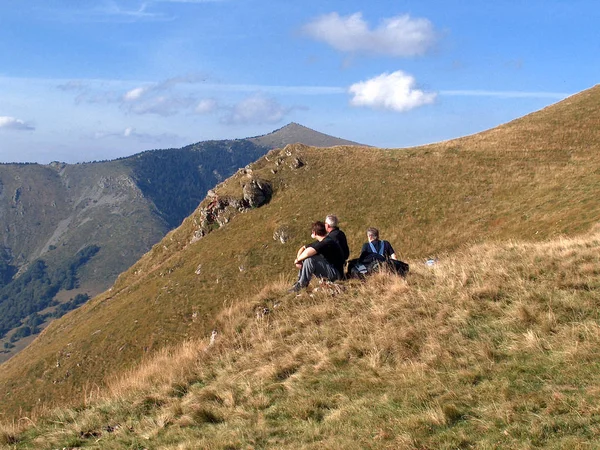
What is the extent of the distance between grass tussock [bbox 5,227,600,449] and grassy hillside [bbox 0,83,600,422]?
2581 centimetres

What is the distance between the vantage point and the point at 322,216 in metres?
55.2

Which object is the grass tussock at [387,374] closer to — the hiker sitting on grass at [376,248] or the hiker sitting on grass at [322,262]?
the hiker sitting on grass at [322,262]

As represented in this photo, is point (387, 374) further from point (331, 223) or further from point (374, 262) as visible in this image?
point (331, 223)

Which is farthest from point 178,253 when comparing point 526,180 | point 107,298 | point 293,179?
point 526,180

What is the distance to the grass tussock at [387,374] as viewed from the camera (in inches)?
226

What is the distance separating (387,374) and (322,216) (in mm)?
47758

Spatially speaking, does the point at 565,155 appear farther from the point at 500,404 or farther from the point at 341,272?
the point at 500,404

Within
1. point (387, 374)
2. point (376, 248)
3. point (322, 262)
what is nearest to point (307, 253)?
point (322, 262)

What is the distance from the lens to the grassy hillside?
42.5 meters

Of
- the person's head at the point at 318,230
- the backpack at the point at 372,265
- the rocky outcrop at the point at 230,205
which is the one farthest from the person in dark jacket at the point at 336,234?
the rocky outcrop at the point at 230,205

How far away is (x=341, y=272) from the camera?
12.6 meters

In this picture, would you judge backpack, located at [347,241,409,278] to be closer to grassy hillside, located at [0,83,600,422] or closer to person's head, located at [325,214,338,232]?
person's head, located at [325,214,338,232]

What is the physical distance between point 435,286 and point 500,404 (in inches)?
191

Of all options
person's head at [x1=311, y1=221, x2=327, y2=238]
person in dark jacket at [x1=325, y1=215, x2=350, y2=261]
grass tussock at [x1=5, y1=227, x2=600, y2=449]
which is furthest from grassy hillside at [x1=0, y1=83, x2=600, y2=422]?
grass tussock at [x1=5, y1=227, x2=600, y2=449]
